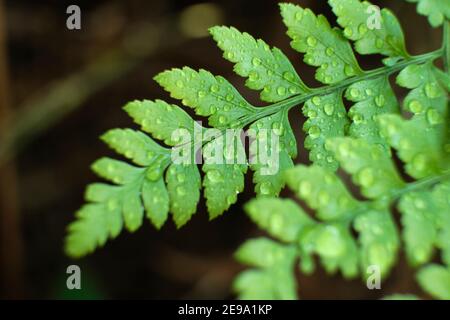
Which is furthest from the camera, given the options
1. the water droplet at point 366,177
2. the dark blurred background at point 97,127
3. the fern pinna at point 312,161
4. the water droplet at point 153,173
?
→ the dark blurred background at point 97,127

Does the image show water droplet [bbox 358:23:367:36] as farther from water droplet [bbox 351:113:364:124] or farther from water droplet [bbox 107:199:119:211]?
water droplet [bbox 107:199:119:211]

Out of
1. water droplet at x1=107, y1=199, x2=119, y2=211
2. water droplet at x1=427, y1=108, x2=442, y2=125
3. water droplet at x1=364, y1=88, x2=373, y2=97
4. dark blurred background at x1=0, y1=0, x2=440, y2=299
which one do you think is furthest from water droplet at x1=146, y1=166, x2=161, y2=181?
dark blurred background at x1=0, y1=0, x2=440, y2=299

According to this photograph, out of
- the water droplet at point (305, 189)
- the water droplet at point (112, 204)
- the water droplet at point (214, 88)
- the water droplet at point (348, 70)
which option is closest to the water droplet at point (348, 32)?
the water droplet at point (348, 70)

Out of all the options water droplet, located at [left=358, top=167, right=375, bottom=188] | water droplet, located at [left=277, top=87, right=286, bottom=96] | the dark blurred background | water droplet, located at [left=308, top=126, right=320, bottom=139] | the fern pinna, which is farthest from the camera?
the dark blurred background

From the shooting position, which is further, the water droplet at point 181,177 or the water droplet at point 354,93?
the water droplet at point 354,93

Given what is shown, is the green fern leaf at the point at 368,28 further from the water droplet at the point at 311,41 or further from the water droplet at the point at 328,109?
the water droplet at the point at 328,109

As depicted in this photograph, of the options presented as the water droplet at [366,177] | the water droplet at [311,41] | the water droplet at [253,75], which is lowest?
the water droplet at [366,177]

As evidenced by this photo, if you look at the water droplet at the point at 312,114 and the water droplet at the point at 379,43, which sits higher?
the water droplet at the point at 379,43

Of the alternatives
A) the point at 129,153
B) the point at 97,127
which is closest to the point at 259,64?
the point at 129,153
